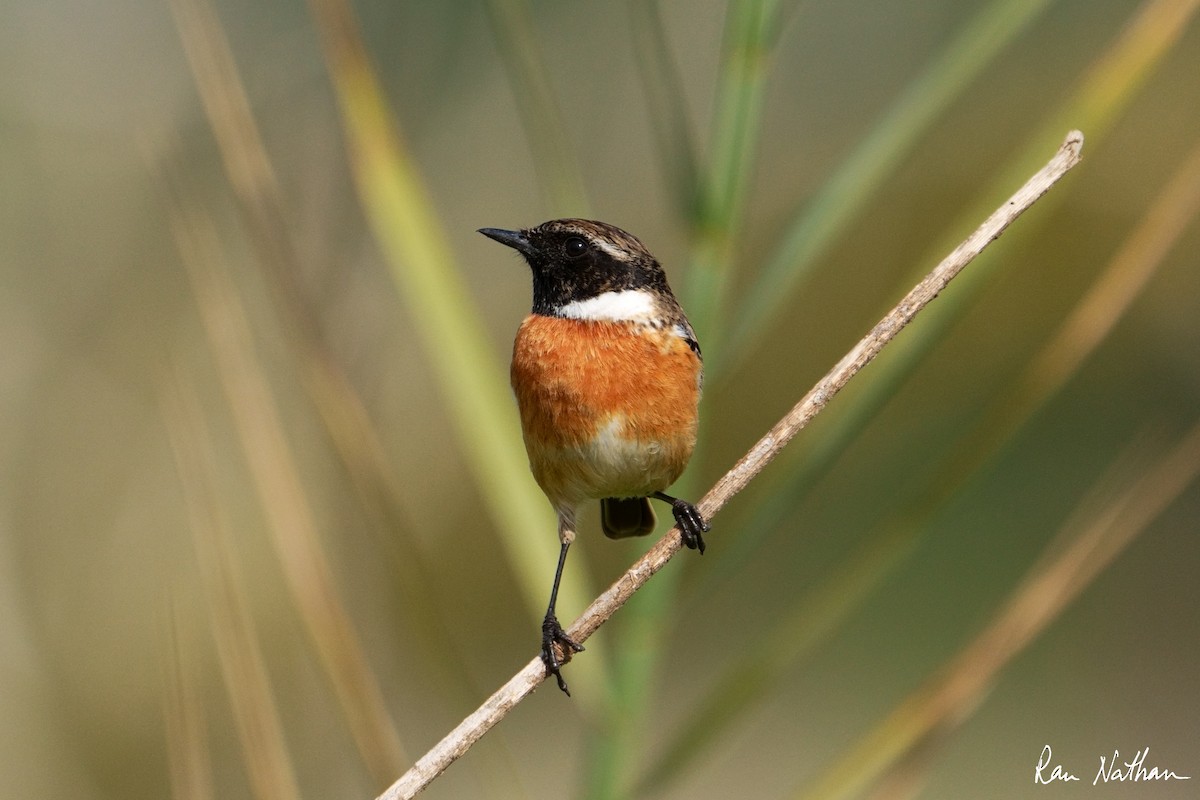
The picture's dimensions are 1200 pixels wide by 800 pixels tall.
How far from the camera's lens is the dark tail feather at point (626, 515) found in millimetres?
3156

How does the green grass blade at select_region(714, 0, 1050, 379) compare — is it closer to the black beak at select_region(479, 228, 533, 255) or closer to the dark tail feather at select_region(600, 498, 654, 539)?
the black beak at select_region(479, 228, 533, 255)

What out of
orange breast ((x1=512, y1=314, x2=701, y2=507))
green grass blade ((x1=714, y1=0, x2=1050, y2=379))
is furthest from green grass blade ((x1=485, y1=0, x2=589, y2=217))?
orange breast ((x1=512, y1=314, x2=701, y2=507))

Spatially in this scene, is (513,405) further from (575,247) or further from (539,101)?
(575,247)

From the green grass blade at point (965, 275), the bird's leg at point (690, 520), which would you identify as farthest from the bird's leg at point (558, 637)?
the green grass blade at point (965, 275)

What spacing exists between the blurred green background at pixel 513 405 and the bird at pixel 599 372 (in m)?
0.28

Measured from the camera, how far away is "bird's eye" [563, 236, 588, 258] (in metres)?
2.96

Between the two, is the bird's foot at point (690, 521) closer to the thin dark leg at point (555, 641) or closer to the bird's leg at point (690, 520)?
the bird's leg at point (690, 520)

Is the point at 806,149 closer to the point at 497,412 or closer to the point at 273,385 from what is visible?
the point at 273,385

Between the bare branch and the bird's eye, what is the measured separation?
132cm

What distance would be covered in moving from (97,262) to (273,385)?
166cm

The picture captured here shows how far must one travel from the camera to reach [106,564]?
4.89 m

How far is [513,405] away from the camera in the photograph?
179 cm

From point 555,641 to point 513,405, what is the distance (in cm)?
66

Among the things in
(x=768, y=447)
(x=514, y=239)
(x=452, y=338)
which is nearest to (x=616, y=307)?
(x=514, y=239)
